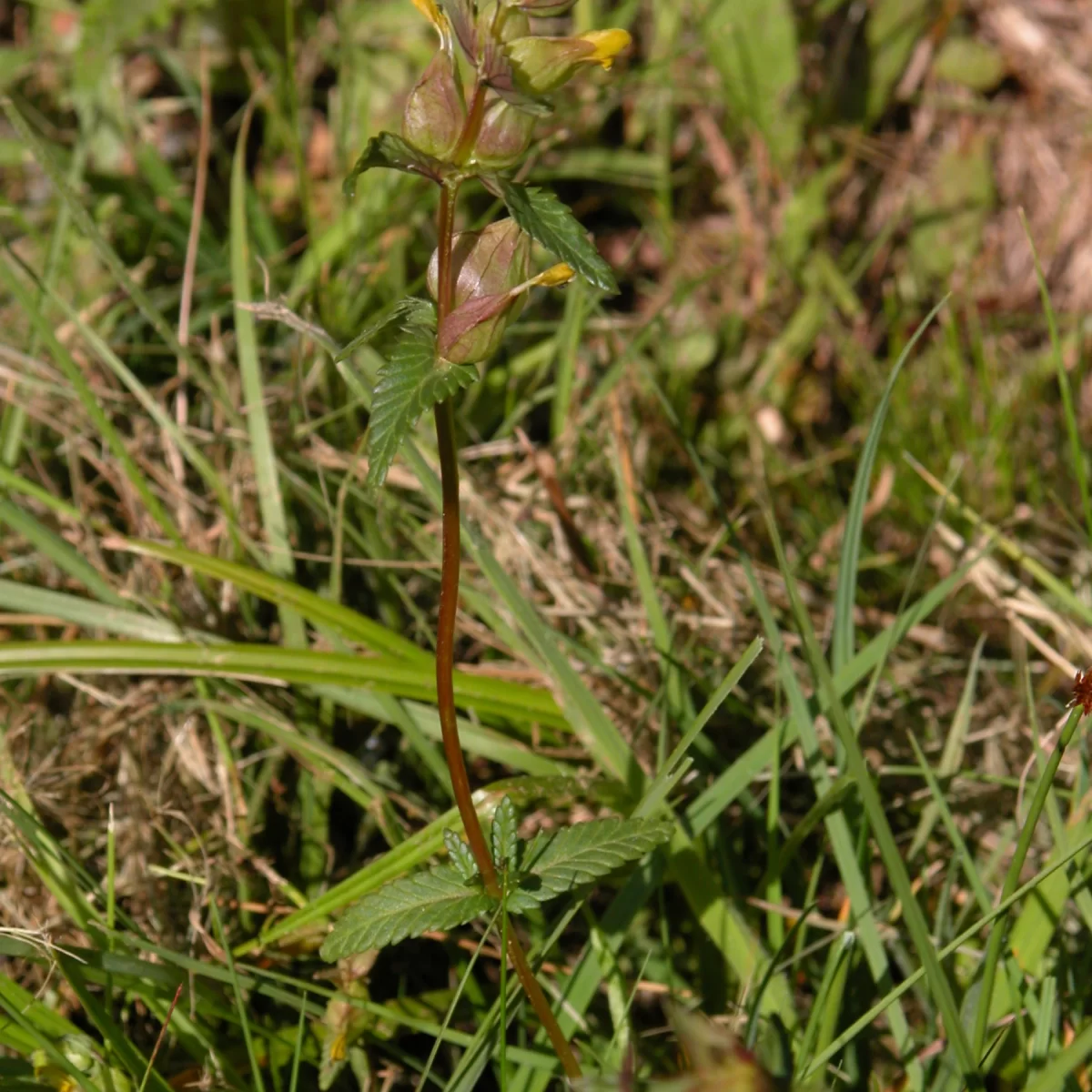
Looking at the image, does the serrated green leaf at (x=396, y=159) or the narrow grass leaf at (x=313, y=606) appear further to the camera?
the narrow grass leaf at (x=313, y=606)

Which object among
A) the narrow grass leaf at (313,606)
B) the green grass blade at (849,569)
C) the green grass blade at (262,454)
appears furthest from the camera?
the green grass blade at (262,454)

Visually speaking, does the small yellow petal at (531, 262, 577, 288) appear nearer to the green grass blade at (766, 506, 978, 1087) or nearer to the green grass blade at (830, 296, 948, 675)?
the green grass blade at (766, 506, 978, 1087)

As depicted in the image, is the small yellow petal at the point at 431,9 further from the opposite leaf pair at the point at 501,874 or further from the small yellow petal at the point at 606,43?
the opposite leaf pair at the point at 501,874

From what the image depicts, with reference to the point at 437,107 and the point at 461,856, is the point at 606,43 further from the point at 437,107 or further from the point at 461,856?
the point at 461,856

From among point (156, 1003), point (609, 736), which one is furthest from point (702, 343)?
point (156, 1003)

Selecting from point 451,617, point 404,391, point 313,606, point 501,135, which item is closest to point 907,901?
point 451,617

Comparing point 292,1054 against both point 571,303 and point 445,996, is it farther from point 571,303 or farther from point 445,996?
point 571,303

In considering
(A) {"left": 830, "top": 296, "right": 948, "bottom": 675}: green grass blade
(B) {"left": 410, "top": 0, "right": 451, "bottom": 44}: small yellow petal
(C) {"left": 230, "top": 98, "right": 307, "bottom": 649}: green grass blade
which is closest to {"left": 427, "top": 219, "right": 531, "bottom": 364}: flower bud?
(B) {"left": 410, "top": 0, "right": 451, "bottom": 44}: small yellow petal

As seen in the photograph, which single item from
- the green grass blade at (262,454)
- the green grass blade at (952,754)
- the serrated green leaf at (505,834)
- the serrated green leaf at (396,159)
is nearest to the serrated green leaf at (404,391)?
the serrated green leaf at (396,159)
